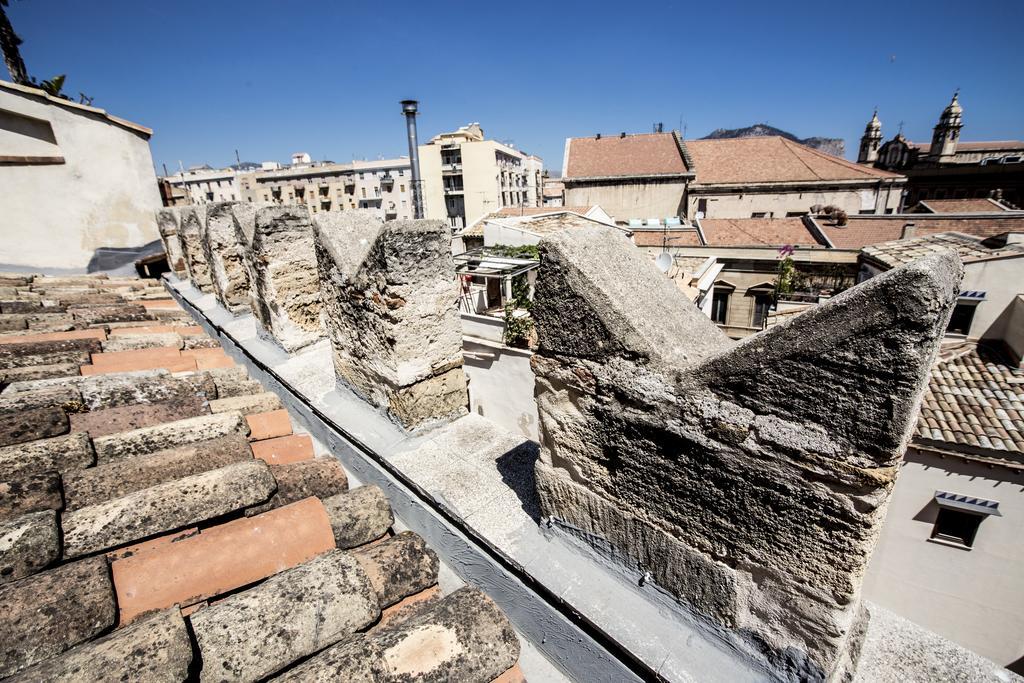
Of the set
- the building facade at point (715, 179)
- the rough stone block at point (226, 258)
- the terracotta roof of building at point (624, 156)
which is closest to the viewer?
the rough stone block at point (226, 258)

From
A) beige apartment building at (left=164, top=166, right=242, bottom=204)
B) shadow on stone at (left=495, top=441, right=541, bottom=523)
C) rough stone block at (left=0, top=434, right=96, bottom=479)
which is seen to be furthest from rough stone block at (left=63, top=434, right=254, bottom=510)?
beige apartment building at (left=164, top=166, right=242, bottom=204)

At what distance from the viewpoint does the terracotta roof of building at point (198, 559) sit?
1.37 meters

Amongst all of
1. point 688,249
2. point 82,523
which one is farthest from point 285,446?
point 688,249

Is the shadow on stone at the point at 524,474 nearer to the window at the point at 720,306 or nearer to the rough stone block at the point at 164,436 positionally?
the rough stone block at the point at 164,436

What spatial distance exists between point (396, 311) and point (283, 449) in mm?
1058

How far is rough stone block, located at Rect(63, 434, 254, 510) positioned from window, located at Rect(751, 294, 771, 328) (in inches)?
723

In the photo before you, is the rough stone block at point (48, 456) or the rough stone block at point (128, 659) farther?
the rough stone block at point (48, 456)

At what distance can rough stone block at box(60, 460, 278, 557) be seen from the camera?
1.70 metres

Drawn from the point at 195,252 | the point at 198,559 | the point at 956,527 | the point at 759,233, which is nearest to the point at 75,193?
the point at 195,252

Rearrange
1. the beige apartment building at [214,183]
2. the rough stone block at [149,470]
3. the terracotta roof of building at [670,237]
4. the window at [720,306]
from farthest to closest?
the beige apartment building at [214,183] → the terracotta roof of building at [670,237] → the window at [720,306] → the rough stone block at [149,470]

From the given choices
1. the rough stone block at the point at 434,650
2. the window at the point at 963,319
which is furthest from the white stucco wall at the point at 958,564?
the rough stone block at the point at 434,650

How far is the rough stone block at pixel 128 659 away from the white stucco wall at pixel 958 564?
862 cm

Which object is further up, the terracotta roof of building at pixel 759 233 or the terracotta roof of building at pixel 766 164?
the terracotta roof of building at pixel 766 164

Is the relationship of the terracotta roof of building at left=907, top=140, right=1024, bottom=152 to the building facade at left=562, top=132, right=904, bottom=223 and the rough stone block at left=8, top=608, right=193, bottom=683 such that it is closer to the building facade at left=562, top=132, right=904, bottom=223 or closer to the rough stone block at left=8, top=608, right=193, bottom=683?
the building facade at left=562, top=132, right=904, bottom=223
